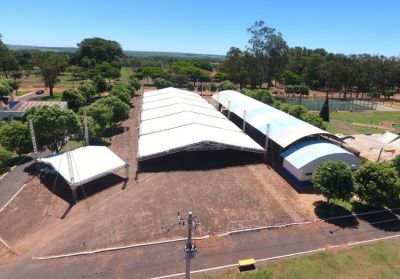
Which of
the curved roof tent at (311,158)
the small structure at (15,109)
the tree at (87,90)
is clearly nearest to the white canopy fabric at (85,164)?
the curved roof tent at (311,158)

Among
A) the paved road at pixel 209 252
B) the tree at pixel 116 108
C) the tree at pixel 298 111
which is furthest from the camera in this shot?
the tree at pixel 298 111

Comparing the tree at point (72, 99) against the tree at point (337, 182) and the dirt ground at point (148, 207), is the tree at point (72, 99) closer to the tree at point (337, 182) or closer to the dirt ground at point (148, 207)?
the dirt ground at point (148, 207)

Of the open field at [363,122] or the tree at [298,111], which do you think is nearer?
the tree at [298,111]

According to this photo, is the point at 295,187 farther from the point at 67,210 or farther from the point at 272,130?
the point at 67,210

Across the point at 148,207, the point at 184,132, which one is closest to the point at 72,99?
the point at 184,132

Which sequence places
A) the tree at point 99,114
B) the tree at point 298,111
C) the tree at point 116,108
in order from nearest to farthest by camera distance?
the tree at point 99,114 < the tree at point 116,108 < the tree at point 298,111

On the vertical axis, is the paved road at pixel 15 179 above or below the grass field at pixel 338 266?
above

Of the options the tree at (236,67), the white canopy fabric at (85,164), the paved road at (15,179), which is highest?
the tree at (236,67)

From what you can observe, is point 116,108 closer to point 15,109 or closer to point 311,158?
point 15,109

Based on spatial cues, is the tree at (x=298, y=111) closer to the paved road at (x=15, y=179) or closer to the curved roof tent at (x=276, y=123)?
the curved roof tent at (x=276, y=123)
